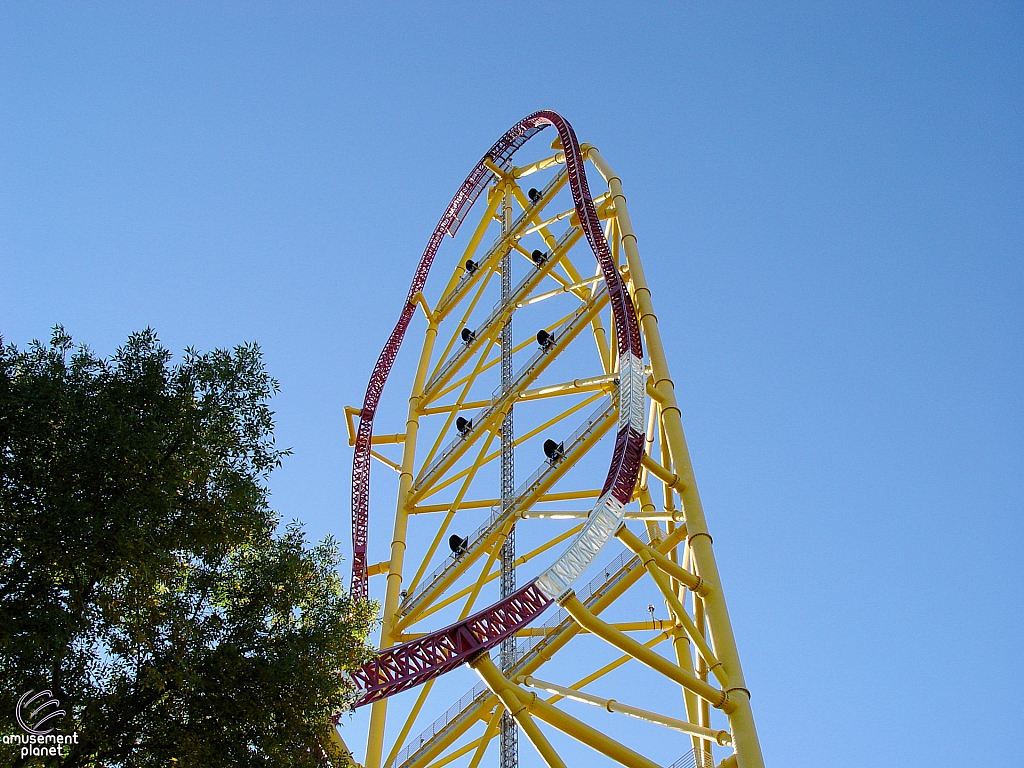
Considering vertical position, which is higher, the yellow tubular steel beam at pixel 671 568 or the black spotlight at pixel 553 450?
the black spotlight at pixel 553 450

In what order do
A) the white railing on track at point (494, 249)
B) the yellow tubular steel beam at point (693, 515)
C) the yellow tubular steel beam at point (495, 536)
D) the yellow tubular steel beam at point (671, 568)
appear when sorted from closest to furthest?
the yellow tubular steel beam at point (693, 515)
the yellow tubular steel beam at point (671, 568)
the yellow tubular steel beam at point (495, 536)
the white railing on track at point (494, 249)

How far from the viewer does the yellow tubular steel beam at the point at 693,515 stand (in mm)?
7891

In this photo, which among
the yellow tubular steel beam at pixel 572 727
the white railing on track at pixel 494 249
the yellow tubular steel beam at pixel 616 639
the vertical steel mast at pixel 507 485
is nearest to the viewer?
the yellow tubular steel beam at pixel 572 727

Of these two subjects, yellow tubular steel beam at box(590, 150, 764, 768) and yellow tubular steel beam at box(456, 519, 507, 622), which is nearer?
yellow tubular steel beam at box(590, 150, 764, 768)

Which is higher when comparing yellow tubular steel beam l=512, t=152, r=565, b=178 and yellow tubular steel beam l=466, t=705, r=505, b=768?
yellow tubular steel beam l=512, t=152, r=565, b=178

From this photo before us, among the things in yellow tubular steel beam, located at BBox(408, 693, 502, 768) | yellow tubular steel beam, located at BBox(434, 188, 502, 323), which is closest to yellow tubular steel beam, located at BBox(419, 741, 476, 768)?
yellow tubular steel beam, located at BBox(408, 693, 502, 768)

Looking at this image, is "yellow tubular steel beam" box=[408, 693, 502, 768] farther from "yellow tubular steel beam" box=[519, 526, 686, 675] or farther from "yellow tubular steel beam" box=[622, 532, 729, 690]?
"yellow tubular steel beam" box=[622, 532, 729, 690]

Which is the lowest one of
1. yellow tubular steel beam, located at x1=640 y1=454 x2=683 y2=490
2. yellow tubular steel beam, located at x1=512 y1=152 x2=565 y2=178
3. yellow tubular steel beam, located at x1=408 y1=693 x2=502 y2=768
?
yellow tubular steel beam, located at x1=408 y1=693 x2=502 y2=768

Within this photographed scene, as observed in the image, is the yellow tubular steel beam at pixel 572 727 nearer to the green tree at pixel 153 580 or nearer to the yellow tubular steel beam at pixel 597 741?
the yellow tubular steel beam at pixel 597 741

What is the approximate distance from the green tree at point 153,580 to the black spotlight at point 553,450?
5.09m

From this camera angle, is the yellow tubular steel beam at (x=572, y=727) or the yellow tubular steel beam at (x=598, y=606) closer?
the yellow tubular steel beam at (x=572, y=727)

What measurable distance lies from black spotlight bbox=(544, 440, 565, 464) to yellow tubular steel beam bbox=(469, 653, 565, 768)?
11.9 feet

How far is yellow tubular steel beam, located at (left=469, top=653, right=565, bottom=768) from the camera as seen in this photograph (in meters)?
8.36

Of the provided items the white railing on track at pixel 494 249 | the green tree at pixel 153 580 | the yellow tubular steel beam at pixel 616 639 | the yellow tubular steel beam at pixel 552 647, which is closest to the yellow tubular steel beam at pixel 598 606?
the yellow tubular steel beam at pixel 552 647
